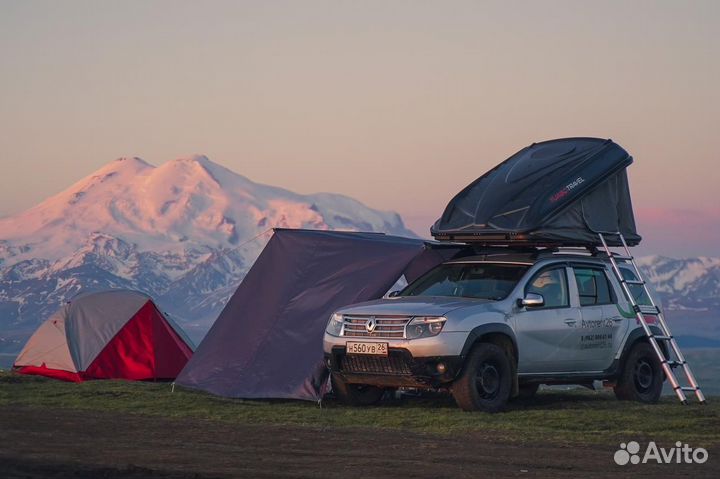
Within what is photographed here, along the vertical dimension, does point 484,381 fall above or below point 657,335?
below

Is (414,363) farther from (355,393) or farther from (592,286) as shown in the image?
(592,286)

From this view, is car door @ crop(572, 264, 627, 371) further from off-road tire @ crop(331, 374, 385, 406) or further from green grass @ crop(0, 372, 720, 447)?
off-road tire @ crop(331, 374, 385, 406)

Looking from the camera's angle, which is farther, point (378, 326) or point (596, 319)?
point (596, 319)

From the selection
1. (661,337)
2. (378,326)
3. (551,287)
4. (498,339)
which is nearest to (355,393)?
(378,326)

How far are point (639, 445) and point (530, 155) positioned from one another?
6254 mm

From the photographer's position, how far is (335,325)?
15.7m

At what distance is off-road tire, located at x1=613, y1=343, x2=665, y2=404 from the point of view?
55.1 ft

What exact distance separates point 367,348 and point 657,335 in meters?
4.54

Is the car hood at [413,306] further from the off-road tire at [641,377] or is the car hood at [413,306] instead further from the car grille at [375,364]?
the off-road tire at [641,377]

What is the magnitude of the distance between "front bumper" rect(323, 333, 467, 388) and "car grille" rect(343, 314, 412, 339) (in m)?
0.10

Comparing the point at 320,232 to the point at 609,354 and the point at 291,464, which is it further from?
the point at 291,464

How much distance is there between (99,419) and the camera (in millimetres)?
14023

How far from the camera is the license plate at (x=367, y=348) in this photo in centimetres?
1487

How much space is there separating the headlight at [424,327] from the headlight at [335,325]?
1.12 m
